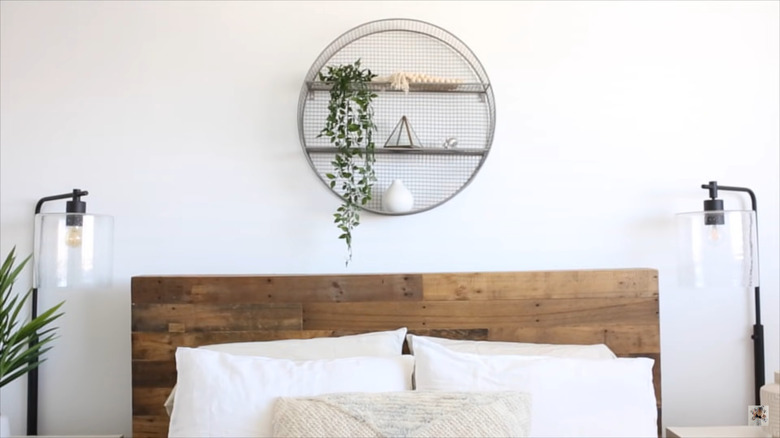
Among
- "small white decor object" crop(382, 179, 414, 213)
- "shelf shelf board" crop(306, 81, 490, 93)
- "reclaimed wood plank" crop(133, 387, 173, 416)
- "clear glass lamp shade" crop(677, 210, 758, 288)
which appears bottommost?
"reclaimed wood plank" crop(133, 387, 173, 416)

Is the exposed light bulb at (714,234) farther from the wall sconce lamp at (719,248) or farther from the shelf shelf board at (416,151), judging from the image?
the shelf shelf board at (416,151)

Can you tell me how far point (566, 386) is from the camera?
1721 millimetres

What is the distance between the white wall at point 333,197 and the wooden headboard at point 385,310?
0.60 feet

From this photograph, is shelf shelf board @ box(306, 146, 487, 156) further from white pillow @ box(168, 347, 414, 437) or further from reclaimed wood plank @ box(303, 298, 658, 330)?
white pillow @ box(168, 347, 414, 437)

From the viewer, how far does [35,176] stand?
2.24 m

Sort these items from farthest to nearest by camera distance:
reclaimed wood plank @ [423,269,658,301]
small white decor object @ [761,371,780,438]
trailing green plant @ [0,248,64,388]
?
1. reclaimed wood plank @ [423,269,658,301]
2. trailing green plant @ [0,248,64,388]
3. small white decor object @ [761,371,780,438]

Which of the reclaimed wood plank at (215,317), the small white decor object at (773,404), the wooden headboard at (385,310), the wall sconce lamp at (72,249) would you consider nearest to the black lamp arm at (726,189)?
the wooden headboard at (385,310)

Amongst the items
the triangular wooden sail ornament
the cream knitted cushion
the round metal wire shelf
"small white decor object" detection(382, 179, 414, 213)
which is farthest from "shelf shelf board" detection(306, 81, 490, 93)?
the cream knitted cushion

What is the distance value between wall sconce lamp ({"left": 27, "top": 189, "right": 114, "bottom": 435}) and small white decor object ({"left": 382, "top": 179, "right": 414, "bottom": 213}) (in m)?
1.00

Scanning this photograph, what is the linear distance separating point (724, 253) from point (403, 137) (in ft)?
3.91

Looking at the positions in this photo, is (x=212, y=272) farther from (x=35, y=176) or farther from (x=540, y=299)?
(x=540, y=299)

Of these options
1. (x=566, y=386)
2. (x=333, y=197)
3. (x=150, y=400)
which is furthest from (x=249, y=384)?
(x=566, y=386)

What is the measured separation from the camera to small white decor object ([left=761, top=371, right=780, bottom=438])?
6.14 feet

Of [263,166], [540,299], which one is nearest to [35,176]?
[263,166]
